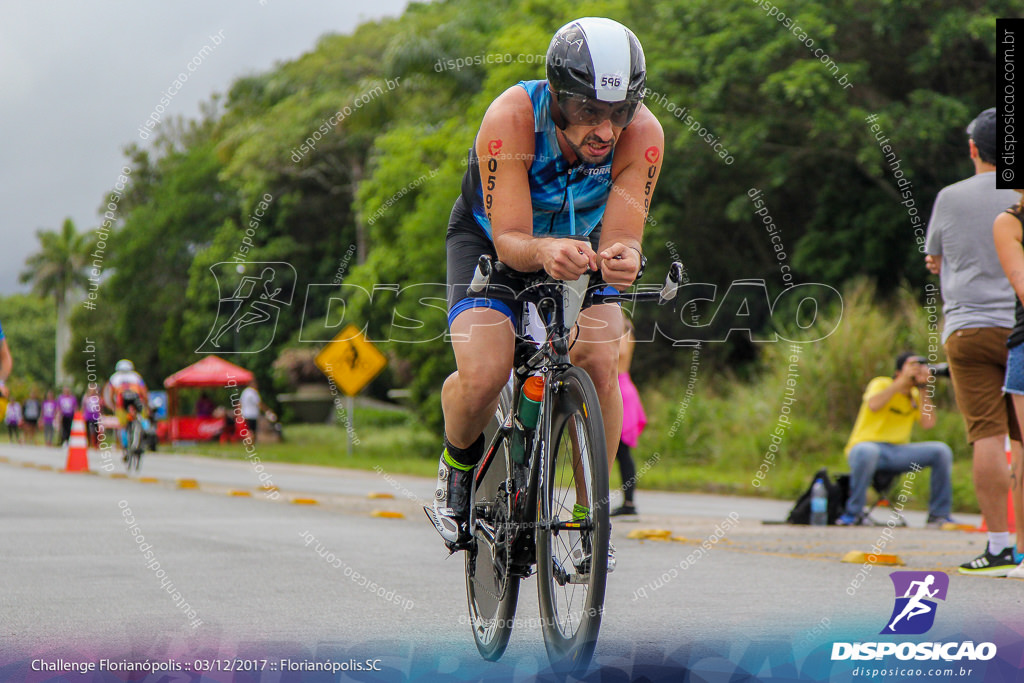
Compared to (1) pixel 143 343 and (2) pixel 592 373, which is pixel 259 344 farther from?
(2) pixel 592 373

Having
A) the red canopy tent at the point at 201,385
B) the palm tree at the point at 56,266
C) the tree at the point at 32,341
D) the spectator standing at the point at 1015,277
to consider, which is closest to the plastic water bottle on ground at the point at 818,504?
the spectator standing at the point at 1015,277

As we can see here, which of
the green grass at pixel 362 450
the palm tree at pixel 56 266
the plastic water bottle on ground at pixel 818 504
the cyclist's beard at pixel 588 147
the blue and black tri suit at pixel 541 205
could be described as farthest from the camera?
the palm tree at pixel 56 266

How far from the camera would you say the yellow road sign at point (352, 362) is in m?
23.8

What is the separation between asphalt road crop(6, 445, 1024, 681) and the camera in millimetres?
3918

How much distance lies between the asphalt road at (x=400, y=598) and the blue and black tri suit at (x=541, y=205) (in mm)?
1249

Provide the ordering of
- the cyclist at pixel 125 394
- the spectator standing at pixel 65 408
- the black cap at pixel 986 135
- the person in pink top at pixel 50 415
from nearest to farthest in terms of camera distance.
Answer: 1. the black cap at pixel 986 135
2. the cyclist at pixel 125 394
3. the spectator standing at pixel 65 408
4. the person in pink top at pixel 50 415

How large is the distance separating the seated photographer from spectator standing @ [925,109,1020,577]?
3.87 metres

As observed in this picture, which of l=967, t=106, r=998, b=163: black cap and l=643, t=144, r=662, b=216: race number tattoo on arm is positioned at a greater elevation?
l=967, t=106, r=998, b=163: black cap

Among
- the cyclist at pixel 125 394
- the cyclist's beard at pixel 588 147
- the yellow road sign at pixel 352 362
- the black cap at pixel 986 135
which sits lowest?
the cyclist at pixel 125 394

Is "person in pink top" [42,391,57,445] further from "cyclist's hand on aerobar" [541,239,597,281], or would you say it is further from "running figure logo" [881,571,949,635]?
"cyclist's hand on aerobar" [541,239,597,281]

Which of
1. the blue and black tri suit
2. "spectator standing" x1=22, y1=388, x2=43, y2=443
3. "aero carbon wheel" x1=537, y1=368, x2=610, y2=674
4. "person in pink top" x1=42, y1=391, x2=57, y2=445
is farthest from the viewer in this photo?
"spectator standing" x1=22, y1=388, x2=43, y2=443

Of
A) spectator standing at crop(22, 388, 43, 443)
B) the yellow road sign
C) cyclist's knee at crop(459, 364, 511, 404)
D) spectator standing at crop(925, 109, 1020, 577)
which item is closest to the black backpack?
spectator standing at crop(925, 109, 1020, 577)

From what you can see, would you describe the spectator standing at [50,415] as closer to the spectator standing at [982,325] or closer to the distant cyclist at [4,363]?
the distant cyclist at [4,363]

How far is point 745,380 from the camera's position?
2345 centimetres
